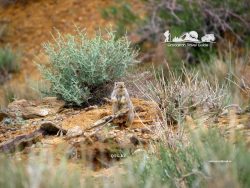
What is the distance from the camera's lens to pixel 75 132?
15.6ft

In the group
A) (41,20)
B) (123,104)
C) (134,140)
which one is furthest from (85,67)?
(41,20)

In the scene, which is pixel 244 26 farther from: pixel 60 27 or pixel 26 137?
pixel 26 137

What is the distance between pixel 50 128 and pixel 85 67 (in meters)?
0.93

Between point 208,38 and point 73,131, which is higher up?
point 208,38

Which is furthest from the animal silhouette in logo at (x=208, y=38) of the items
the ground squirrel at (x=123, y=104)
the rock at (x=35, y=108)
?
the ground squirrel at (x=123, y=104)

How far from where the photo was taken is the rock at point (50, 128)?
16.2 ft

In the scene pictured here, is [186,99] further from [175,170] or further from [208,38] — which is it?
[208,38]

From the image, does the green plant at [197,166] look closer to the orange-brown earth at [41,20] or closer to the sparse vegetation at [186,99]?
the sparse vegetation at [186,99]

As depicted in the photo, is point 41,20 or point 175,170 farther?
point 41,20

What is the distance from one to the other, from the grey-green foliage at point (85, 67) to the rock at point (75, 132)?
A: 0.72 m

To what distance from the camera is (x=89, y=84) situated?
5707mm

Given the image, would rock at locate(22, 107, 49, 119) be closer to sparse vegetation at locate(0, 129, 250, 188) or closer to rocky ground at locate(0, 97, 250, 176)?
rocky ground at locate(0, 97, 250, 176)

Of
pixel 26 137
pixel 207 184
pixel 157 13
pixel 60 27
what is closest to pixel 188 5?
pixel 157 13

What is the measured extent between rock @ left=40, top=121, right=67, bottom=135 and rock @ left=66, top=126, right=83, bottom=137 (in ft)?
0.38
